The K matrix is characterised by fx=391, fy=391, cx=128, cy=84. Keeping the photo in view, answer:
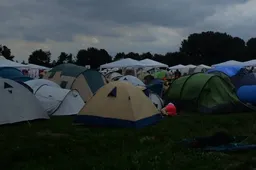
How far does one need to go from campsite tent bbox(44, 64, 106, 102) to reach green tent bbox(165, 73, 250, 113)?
413 centimetres

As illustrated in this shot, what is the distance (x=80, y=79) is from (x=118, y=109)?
268 inches

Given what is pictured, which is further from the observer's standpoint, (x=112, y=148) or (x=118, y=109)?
(x=118, y=109)

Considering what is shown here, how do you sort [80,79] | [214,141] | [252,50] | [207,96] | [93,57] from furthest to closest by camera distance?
[93,57], [252,50], [80,79], [207,96], [214,141]

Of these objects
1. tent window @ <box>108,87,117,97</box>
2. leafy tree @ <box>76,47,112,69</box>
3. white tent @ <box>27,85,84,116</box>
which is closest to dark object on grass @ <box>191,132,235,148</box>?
tent window @ <box>108,87,117,97</box>

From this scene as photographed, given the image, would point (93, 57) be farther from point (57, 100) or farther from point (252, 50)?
point (57, 100)

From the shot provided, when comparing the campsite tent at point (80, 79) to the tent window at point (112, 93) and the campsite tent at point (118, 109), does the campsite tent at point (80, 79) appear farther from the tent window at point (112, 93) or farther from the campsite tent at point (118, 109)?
the tent window at point (112, 93)

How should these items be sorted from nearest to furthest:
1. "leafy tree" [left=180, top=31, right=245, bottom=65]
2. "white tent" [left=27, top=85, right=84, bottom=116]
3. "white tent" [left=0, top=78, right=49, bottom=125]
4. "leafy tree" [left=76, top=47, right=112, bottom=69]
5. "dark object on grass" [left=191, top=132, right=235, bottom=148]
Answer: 1. "dark object on grass" [left=191, top=132, right=235, bottom=148]
2. "white tent" [left=0, top=78, right=49, bottom=125]
3. "white tent" [left=27, top=85, right=84, bottom=116]
4. "leafy tree" [left=76, top=47, right=112, bottom=69]
5. "leafy tree" [left=180, top=31, right=245, bottom=65]

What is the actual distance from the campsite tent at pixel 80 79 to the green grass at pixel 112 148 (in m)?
5.81

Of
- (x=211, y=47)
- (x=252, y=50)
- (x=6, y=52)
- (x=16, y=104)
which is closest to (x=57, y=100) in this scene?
(x=16, y=104)

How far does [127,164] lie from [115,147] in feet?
5.40

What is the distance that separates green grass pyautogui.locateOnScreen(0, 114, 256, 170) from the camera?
6.92 metres

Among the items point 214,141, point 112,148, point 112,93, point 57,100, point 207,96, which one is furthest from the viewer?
point 207,96

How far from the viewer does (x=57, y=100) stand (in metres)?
14.1

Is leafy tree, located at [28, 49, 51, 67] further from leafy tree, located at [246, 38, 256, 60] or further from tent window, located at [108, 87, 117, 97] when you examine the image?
tent window, located at [108, 87, 117, 97]
